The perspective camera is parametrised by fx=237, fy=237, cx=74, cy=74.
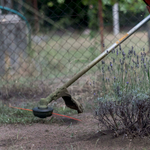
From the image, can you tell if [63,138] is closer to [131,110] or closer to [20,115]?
[131,110]

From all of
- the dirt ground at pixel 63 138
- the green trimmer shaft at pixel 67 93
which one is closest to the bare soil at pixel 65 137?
the dirt ground at pixel 63 138

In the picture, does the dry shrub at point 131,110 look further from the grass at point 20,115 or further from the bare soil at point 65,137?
the grass at point 20,115

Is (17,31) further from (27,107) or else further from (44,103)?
(44,103)

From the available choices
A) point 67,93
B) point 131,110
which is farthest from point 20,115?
point 131,110

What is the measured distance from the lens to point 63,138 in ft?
6.78

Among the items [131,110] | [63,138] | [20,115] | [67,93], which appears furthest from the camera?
[20,115]

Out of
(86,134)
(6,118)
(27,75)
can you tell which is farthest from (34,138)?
(27,75)

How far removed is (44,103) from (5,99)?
1.37 m

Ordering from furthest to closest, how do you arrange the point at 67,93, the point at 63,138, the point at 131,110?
1. the point at 67,93
2. the point at 63,138
3. the point at 131,110

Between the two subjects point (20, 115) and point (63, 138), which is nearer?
point (63, 138)

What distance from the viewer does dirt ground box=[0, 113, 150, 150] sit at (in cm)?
177

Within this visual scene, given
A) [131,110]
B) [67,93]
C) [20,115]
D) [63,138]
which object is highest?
[67,93]

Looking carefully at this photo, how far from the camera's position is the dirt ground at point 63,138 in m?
1.77

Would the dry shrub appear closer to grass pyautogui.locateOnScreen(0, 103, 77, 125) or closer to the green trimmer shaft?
the green trimmer shaft
